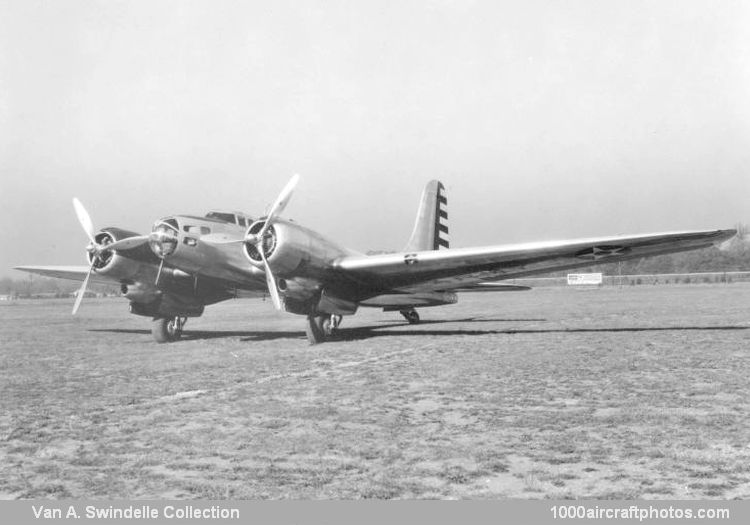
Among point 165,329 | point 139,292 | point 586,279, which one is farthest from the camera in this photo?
point 586,279

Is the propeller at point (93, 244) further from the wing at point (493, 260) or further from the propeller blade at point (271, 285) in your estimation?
the wing at point (493, 260)

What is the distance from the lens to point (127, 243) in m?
17.2

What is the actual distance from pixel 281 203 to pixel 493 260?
5764mm

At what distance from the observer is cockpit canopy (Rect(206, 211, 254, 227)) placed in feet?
57.3

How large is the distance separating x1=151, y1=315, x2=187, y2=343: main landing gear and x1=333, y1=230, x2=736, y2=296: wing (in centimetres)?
519

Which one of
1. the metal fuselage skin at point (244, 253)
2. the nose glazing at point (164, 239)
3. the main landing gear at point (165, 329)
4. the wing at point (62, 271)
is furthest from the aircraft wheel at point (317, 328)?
the wing at point (62, 271)

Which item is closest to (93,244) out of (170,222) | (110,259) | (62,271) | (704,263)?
(110,259)

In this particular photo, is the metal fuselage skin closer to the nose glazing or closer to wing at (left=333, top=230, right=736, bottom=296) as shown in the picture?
the nose glazing

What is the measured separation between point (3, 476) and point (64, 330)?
20.1m

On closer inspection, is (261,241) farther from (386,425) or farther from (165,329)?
(386,425)

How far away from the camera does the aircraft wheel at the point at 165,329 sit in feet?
60.8

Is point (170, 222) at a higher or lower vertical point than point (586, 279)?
lower

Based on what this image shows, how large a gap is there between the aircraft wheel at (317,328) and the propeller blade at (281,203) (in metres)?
2.51

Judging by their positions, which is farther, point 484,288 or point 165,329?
point 484,288
